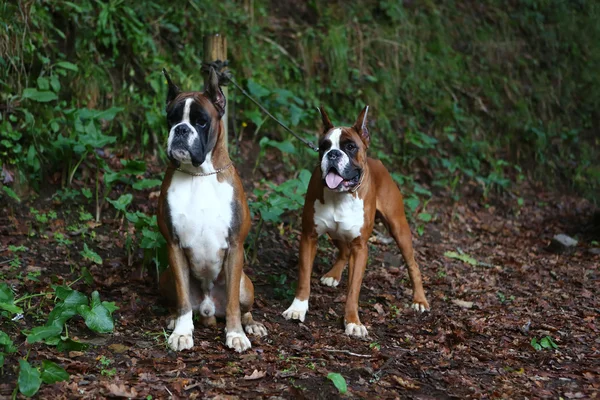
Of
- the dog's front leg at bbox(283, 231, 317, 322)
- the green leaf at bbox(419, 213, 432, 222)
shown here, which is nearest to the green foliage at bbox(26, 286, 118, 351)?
the dog's front leg at bbox(283, 231, 317, 322)

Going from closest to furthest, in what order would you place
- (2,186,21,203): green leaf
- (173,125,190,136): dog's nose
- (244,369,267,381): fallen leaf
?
(244,369,267,381): fallen leaf, (173,125,190,136): dog's nose, (2,186,21,203): green leaf

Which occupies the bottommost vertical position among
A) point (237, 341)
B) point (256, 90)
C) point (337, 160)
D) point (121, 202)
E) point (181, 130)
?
point (237, 341)

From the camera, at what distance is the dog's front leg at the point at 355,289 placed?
199 inches

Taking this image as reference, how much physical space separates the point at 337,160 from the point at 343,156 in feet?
0.21

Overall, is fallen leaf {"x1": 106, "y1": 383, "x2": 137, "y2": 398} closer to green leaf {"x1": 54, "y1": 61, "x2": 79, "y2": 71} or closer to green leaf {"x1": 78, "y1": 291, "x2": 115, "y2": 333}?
green leaf {"x1": 78, "y1": 291, "x2": 115, "y2": 333}

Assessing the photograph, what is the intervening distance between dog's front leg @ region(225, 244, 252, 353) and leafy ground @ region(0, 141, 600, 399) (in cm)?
16

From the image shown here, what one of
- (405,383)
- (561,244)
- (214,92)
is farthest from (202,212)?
(561,244)

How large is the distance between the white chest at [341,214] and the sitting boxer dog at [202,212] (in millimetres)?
778

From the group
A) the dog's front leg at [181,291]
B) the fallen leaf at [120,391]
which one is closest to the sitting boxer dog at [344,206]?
the dog's front leg at [181,291]

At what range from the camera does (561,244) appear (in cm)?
828

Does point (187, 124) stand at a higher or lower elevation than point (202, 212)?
higher

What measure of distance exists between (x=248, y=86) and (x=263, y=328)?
12.4 feet

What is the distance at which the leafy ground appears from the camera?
3984 mm

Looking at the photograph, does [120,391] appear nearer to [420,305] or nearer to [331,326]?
[331,326]
